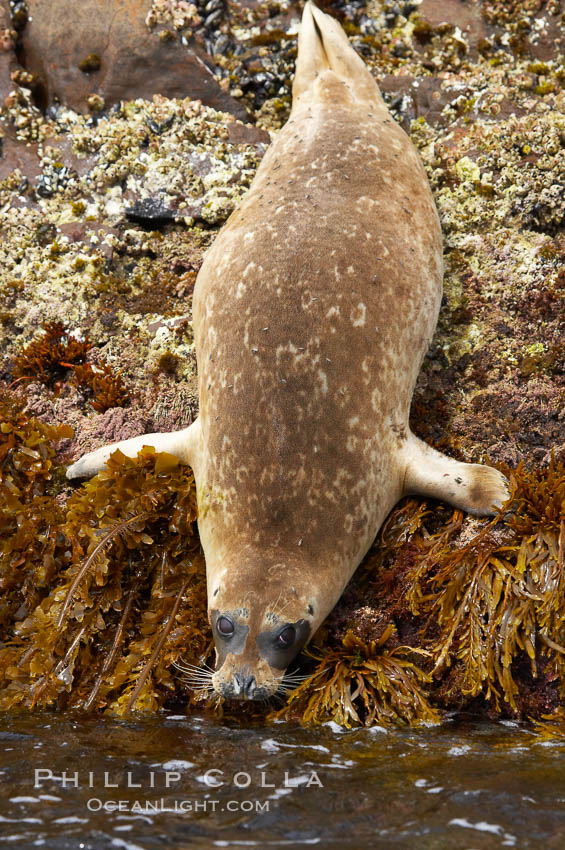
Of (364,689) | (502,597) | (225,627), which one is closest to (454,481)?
(502,597)

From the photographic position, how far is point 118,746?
3.18 meters

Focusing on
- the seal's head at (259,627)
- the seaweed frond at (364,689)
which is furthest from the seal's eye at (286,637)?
the seaweed frond at (364,689)

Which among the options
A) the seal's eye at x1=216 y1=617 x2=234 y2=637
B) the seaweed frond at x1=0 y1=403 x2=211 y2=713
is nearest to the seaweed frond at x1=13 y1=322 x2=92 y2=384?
the seaweed frond at x1=0 y1=403 x2=211 y2=713

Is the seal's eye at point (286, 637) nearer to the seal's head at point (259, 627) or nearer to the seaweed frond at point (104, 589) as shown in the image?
the seal's head at point (259, 627)

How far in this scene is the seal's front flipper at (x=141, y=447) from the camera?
452 centimetres

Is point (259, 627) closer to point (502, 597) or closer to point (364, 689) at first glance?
point (364, 689)

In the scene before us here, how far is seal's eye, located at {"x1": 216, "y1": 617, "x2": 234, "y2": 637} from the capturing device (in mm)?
3707

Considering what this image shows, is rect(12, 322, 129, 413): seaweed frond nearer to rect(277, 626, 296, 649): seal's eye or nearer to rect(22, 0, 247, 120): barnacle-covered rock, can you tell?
rect(277, 626, 296, 649): seal's eye

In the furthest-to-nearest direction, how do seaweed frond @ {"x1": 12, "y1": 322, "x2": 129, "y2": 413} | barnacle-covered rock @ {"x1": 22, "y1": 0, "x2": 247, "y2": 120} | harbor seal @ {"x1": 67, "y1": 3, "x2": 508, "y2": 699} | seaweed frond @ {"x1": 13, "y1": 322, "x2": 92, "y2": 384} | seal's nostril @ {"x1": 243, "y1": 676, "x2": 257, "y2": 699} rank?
1. barnacle-covered rock @ {"x1": 22, "y1": 0, "x2": 247, "y2": 120}
2. seaweed frond @ {"x1": 13, "y1": 322, "x2": 92, "y2": 384}
3. seaweed frond @ {"x1": 12, "y1": 322, "x2": 129, "y2": 413}
4. harbor seal @ {"x1": 67, "y1": 3, "x2": 508, "y2": 699}
5. seal's nostril @ {"x1": 243, "y1": 676, "x2": 257, "y2": 699}

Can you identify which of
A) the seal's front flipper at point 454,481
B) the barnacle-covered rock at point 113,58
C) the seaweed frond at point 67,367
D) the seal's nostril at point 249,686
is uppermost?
the barnacle-covered rock at point 113,58

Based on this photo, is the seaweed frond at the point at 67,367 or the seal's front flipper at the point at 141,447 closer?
the seal's front flipper at the point at 141,447

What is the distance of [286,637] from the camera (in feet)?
12.2

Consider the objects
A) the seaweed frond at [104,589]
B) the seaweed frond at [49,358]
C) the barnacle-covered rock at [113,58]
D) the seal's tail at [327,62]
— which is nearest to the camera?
A: the seaweed frond at [104,589]

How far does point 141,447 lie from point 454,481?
1.82m
